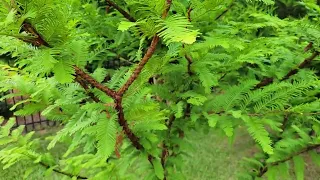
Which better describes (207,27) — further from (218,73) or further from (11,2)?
(11,2)

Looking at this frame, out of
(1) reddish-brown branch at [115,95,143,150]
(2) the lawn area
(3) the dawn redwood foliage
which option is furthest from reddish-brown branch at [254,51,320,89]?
(2) the lawn area

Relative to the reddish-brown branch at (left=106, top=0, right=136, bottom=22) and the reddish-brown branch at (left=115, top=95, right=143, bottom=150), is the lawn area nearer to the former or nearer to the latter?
the reddish-brown branch at (left=115, top=95, right=143, bottom=150)

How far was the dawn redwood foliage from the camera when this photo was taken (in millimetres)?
1182

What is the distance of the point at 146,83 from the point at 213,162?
3.76 m

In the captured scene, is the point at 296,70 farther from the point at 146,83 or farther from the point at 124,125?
the point at 124,125

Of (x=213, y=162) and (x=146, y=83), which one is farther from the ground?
(x=146, y=83)

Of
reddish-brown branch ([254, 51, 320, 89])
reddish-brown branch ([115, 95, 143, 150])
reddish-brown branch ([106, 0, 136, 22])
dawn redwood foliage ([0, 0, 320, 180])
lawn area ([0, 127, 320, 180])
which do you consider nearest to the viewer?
dawn redwood foliage ([0, 0, 320, 180])

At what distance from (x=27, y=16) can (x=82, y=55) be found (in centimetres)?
40

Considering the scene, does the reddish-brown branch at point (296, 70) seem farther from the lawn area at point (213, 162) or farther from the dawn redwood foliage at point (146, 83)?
the lawn area at point (213, 162)

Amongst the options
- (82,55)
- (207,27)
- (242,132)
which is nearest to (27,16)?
(82,55)

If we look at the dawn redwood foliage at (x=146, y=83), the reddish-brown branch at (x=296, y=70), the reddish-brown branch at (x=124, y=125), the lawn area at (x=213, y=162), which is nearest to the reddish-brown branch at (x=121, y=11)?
the dawn redwood foliage at (x=146, y=83)

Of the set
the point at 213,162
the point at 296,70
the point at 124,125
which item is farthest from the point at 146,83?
the point at 213,162

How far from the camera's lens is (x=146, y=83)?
203cm

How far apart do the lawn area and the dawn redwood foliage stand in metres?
2.46
